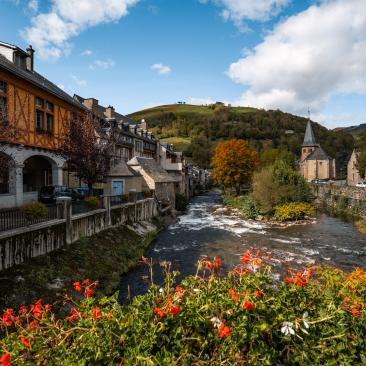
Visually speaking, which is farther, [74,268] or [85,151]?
[85,151]

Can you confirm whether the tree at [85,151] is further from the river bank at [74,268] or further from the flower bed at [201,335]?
the flower bed at [201,335]

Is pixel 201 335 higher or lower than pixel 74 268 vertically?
higher

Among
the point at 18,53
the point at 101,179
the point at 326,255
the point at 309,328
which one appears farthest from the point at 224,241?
the point at 18,53

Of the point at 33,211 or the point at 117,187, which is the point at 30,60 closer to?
the point at 117,187

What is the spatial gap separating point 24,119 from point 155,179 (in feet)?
55.8

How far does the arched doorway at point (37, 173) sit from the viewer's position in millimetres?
27703

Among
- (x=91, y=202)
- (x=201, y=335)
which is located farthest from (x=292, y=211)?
(x=201, y=335)

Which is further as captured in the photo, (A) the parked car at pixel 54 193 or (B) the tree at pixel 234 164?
(B) the tree at pixel 234 164

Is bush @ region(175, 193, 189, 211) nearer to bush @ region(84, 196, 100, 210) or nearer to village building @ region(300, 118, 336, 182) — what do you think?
bush @ region(84, 196, 100, 210)

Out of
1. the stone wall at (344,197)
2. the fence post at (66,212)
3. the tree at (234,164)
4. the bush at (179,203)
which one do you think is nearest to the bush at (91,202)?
the fence post at (66,212)

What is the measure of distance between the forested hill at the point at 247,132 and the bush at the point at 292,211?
7982 cm

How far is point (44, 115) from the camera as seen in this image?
72.4 ft

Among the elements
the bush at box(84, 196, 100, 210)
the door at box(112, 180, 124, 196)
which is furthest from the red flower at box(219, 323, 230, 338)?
the door at box(112, 180, 124, 196)

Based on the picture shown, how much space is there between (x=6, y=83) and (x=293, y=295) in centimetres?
2108
